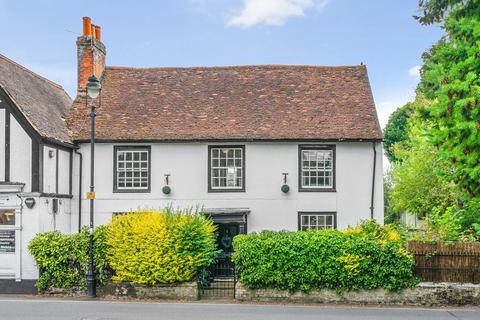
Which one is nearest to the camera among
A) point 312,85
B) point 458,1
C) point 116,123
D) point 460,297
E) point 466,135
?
point 466,135

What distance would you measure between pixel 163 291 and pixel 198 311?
2769 mm

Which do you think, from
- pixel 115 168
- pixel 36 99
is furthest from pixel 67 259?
pixel 36 99

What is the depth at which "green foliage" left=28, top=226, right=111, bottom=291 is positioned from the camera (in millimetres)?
18062

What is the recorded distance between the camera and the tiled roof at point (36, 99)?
20.8 metres

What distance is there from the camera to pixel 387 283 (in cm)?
1647

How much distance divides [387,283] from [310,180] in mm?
7271

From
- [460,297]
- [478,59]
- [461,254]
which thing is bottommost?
[460,297]

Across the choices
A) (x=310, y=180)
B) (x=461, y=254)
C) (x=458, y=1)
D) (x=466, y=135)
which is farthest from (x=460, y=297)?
(x=458, y=1)

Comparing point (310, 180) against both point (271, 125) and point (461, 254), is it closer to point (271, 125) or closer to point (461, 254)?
point (271, 125)

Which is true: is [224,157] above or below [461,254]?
above

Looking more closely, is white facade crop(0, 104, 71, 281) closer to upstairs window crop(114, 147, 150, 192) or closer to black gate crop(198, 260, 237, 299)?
upstairs window crop(114, 147, 150, 192)

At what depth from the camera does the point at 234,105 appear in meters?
24.9

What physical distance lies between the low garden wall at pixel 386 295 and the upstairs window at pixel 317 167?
6.82 m

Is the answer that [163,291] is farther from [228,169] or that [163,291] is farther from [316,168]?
[316,168]
